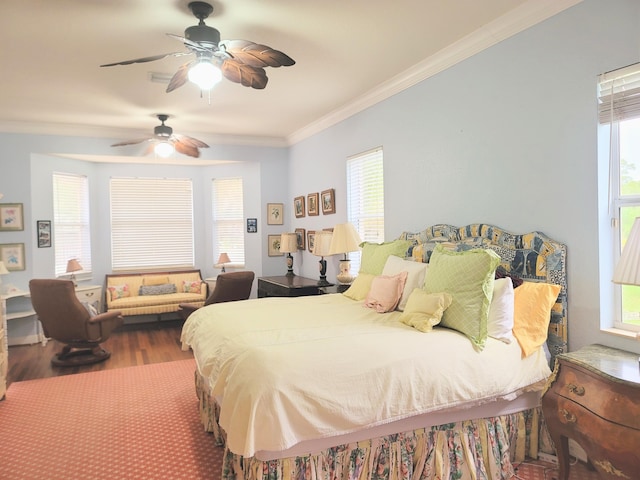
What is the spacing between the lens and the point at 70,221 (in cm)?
627

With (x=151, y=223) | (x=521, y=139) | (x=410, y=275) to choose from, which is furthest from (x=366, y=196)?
(x=151, y=223)

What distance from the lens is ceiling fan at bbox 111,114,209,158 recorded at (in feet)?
16.6

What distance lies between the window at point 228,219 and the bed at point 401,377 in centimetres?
397

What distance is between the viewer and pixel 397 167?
4.11 m

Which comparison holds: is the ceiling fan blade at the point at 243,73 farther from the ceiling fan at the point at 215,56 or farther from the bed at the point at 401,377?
the bed at the point at 401,377

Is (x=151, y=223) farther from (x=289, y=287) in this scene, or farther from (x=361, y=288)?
(x=361, y=288)

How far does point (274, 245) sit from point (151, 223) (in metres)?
2.03

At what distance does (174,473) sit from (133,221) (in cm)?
505

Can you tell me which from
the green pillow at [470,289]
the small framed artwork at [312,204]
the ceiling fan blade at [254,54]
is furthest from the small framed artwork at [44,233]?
the green pillow at [470,289]

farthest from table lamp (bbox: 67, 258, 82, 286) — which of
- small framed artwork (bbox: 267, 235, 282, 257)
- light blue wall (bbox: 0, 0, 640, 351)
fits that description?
light blue wall (bbox: 0, 0, 640, 351)

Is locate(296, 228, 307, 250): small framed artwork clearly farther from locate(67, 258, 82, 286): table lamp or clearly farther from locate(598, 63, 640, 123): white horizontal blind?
locate(598, 63, 640, 123): white horizontal blind

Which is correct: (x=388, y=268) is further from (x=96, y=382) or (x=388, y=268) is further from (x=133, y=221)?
(x=133, y=221)

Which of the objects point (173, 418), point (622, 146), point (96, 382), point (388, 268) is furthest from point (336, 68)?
point (96, 382)

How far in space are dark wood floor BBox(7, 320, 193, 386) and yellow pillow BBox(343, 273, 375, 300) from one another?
2321mm
